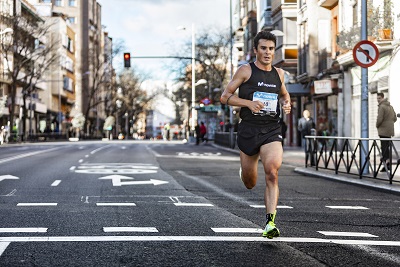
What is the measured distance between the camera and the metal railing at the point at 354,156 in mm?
15500

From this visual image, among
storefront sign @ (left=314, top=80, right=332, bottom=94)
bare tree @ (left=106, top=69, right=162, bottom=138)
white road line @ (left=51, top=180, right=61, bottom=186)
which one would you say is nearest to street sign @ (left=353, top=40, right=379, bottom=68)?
white road line @ (left=51, top=180, right=61, bottom=186)

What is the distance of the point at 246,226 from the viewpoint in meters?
8.36

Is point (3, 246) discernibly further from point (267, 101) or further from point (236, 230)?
point (267, 101)

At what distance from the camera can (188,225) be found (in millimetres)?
8383

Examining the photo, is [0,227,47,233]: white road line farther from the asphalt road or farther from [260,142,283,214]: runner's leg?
[260,142,283,214]: runner's leg

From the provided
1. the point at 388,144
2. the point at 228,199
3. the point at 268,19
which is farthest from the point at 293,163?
the point at 268,19

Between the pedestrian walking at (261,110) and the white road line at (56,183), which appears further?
the white road line at (56,183)

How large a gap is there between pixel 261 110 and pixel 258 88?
0.80 feet

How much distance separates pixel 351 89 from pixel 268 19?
17.9 meters

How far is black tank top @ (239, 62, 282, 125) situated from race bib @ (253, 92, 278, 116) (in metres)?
0.04

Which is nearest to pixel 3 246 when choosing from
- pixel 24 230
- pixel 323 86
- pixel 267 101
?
pixel 24 230

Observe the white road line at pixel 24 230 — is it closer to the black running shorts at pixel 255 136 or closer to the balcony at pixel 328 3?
the black running shorts at pixel 255 136

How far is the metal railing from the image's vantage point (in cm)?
1550

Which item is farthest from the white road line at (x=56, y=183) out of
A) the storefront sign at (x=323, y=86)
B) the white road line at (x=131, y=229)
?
the storefront sign at (x=323, y=86)
